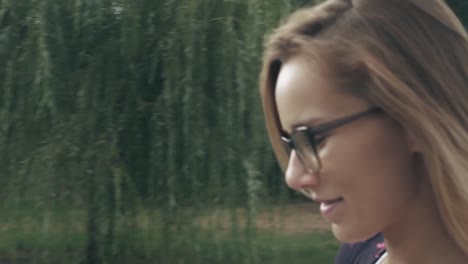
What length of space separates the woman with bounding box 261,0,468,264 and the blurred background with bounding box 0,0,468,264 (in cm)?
363

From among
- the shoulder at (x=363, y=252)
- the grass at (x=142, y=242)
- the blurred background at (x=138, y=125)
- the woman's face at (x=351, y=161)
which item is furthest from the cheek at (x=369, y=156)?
the grass at (x=142, y=242)

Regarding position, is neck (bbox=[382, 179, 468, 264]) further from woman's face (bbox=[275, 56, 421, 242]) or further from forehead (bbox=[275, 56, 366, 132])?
forehead (bbox=[275, 56, 366, 132])

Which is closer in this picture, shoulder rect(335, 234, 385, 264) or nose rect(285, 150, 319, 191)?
nose rect(285, 150, 319, 191)

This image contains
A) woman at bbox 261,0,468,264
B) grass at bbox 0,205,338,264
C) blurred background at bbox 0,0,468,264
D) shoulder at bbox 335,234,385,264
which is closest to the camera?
woman at bbox 261,0,468,264

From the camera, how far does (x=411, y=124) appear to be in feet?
3.79

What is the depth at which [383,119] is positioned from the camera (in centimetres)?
117

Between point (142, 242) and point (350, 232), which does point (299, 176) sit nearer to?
point (350, 232)

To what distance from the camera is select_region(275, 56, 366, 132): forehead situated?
3.87 ft

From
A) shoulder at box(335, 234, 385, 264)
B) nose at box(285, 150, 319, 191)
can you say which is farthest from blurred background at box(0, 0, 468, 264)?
nose at box(285, 150, 319, 191)

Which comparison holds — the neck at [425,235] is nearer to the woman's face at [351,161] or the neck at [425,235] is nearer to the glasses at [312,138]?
the woman's face at [351,161]

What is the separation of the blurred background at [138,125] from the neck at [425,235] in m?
3.61

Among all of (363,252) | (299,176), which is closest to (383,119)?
(299,176)

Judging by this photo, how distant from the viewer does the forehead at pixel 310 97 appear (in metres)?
1.18

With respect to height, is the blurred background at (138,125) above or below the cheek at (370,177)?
below
